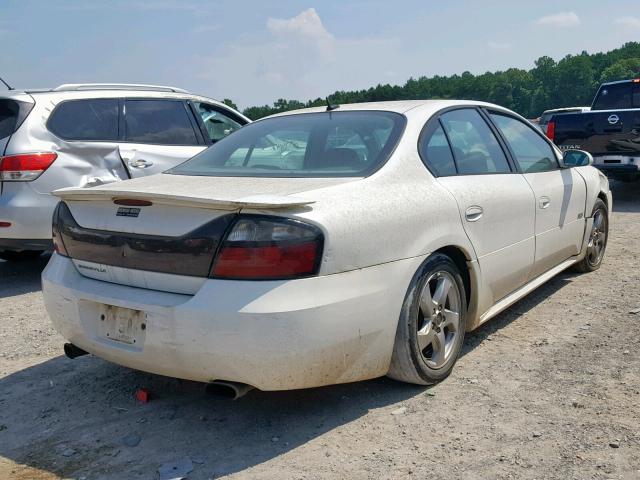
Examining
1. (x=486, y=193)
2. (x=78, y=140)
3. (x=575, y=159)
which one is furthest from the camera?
(x=78, y=140)

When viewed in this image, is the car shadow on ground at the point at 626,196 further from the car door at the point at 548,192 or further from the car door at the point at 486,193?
the car door at the point at 486,193

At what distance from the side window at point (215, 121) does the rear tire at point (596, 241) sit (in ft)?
12.8

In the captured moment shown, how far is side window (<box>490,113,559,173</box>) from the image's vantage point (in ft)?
15.2

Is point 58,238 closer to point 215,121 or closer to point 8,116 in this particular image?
point 8,116

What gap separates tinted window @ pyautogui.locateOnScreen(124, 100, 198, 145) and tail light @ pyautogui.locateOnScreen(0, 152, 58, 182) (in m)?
1.03

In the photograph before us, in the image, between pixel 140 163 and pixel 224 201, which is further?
pixel 140 163

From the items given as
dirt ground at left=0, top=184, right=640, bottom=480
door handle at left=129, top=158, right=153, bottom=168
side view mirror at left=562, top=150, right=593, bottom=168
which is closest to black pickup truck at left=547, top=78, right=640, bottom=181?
side view mirror at left=562, top=150, right=593, bottom=168

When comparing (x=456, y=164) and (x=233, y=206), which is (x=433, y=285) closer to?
(x=456, y=164)

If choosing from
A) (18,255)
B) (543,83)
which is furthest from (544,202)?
(543,83)

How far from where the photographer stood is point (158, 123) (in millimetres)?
6977

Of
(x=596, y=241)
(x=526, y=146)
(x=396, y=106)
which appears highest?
(x=396, y=106)

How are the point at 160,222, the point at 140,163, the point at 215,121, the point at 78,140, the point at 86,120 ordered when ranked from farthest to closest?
the point at 215,121, the point at 140,163, the point at 86,120, the point at 78,140, the point at 160,222

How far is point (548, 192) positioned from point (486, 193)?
0.98 m

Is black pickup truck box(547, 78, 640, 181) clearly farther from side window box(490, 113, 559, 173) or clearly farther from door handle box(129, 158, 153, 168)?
door handle box(129, 158, 153, 168)
